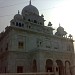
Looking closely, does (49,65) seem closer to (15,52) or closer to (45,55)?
(45,55)

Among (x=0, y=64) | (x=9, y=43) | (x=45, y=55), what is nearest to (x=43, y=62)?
(x=45, y=55)

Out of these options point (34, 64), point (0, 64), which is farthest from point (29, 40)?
point (0, 64)

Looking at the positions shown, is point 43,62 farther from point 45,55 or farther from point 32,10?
point 32,10

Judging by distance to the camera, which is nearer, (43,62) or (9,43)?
(43,62)

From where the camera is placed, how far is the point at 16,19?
100ft

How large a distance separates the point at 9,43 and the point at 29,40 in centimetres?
406

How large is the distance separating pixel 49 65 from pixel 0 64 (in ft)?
36.4

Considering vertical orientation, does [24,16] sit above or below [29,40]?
above

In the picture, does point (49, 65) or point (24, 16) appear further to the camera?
point (24, 16)

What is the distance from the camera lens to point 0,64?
1182 inches

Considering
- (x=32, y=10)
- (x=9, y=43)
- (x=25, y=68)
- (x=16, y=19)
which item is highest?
(x=32, y=10)

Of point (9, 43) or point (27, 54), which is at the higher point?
point (9, 43)

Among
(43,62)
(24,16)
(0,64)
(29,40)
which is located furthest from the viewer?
(24,16)

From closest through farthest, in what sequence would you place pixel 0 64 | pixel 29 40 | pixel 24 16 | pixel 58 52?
pixel 58 52 < pixel 29 40 < pixel 0 64 < pixel 24 16
